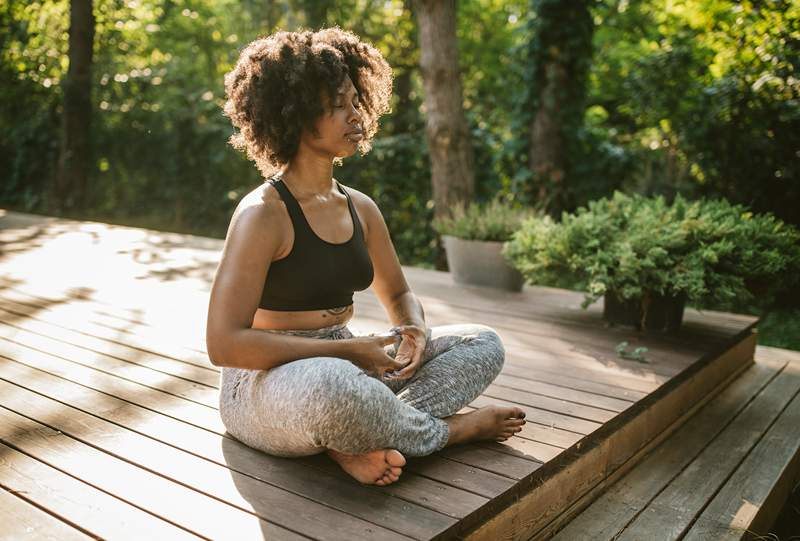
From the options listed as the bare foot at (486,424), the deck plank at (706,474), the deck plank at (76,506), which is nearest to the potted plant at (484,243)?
the deck plank at (706,474)

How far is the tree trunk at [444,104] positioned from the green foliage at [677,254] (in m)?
2.16

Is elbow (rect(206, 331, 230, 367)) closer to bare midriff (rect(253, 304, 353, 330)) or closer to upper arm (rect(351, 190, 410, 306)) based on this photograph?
bare midriff (rect(253, 304, 353, 330))

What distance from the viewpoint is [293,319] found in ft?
5.91

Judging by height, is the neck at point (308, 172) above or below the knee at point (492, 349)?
above

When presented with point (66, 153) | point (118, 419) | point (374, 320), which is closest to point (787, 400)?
point (374, 320)

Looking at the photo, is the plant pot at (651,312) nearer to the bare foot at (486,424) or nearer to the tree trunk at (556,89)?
the bare foot at (486,424)

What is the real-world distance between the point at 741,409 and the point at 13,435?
274 centimetres

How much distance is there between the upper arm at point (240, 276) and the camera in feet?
5.17

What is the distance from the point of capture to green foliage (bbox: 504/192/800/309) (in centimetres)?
288

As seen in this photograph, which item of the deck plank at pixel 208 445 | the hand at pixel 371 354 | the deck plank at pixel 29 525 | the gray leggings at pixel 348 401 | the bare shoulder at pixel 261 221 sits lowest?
the deck plank at pixel 29 525

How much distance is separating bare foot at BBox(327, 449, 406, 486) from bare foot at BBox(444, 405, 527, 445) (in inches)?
11.4

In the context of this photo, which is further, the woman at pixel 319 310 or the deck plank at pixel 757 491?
the deck plank at pixel 757 491

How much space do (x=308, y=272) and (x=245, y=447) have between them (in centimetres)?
52

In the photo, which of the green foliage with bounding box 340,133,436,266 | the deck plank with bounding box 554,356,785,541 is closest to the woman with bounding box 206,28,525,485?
the deck plank with bounding box 554,356,785,541
